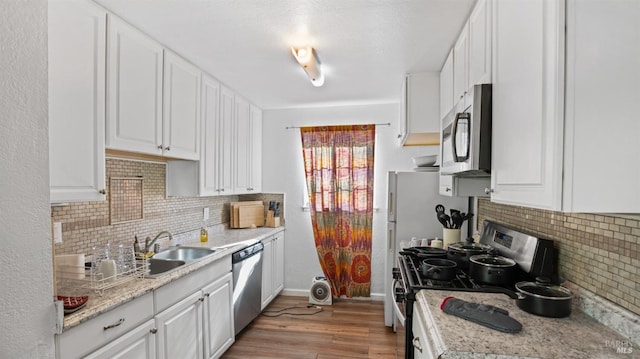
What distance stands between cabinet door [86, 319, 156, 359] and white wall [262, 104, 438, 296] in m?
2.41

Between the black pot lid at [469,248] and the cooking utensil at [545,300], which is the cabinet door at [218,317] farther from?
the cooking utensil at [545,300]

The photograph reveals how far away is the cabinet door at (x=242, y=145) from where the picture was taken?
3.38 metres

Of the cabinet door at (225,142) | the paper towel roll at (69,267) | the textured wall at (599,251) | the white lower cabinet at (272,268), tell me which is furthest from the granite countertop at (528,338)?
the white lower cabinet at (272,268)

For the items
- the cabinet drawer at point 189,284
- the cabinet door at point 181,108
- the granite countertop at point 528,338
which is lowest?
the cabinet drawer at point 189,284

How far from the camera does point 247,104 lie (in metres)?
3.64

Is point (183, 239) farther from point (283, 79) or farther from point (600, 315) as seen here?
point (600, 315)

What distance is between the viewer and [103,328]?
1.41 m

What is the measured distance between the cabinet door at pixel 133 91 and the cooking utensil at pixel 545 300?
84.2 inches

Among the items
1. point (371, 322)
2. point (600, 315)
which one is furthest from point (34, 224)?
point (371, 322)

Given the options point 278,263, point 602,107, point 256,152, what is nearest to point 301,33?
point 602,107

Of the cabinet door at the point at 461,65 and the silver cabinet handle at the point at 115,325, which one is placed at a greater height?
the cabinet door at the point at 461,65

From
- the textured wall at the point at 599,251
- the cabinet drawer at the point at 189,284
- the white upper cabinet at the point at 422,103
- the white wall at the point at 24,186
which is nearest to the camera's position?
the white wall at the point at 24,186

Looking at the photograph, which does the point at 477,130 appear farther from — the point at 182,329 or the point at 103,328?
the point at 182,329

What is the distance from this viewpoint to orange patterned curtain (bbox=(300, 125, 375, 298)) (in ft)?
12.5
